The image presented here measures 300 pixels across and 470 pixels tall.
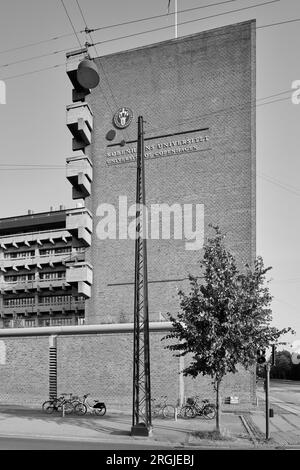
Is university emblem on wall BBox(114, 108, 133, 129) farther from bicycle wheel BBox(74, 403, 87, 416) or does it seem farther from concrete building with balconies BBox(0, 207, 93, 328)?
concrete building with balconies BBox(0, 207, 93, 328)

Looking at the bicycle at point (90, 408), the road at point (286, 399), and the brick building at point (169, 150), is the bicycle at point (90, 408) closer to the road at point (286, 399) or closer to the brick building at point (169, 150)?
the brick building at point (169, 150)

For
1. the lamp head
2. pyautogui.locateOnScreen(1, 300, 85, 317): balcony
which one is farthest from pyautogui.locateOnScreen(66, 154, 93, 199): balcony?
the lamp head

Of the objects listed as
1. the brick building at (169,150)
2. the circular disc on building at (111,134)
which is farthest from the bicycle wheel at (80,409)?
the circular disc on building at (111,134)

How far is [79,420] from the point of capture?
73.6ft

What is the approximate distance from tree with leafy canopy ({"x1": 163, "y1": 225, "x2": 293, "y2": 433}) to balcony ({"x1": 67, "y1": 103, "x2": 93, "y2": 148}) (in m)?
23.7

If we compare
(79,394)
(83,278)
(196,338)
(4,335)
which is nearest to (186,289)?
(83,278)

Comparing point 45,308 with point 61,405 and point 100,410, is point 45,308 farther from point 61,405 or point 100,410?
point 100,410

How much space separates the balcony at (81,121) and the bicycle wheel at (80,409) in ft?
73.6

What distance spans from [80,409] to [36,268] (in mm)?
48627

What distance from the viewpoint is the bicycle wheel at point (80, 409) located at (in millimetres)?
24820

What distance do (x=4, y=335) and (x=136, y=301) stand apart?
17.2m

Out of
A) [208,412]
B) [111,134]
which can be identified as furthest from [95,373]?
[111,134]

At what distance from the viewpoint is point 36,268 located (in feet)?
235

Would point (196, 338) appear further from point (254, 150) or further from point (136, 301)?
point (254, 150)
